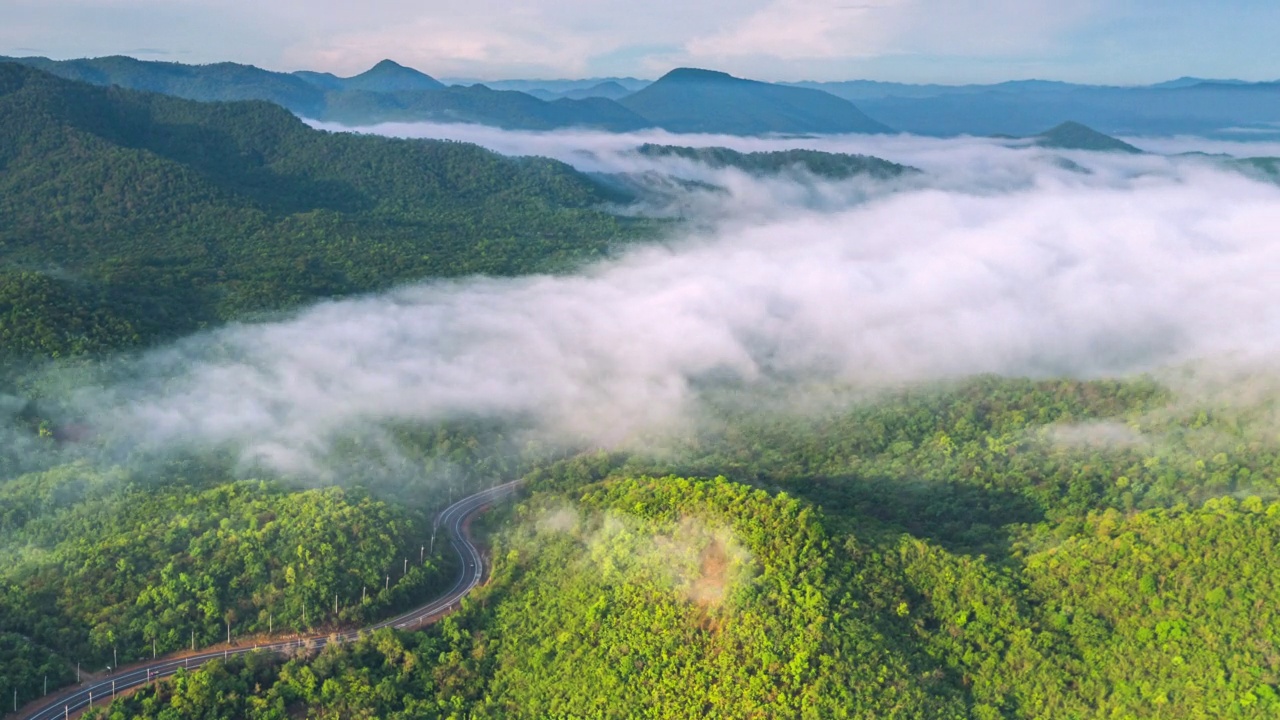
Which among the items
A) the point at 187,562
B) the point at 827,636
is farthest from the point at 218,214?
the point at 827,636

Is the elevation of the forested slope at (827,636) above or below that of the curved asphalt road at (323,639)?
above

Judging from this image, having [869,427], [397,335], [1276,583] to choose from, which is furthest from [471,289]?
[1276,583]

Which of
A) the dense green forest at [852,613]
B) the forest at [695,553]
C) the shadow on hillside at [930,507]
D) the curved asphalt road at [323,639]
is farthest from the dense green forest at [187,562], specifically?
the shadow on hillside at [930,507]

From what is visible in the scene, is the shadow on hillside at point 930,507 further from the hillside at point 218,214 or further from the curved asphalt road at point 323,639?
the hillside at point 218,214

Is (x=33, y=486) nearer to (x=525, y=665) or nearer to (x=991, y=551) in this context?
(x=525, y=665)

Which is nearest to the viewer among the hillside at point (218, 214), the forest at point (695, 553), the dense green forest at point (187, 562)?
the forest at point (695, 553)

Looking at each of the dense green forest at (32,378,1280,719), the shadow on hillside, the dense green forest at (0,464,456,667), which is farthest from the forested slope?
the dense green forest at (0,464,456,667)

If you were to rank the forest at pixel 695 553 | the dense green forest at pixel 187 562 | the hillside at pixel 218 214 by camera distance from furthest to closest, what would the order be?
the hillside at pixel 218 214, the dense green forest at pixel 187 562, the forest at pixel 695 553

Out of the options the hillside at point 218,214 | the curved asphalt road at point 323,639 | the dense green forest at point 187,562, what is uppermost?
the hillside at point 218,214
